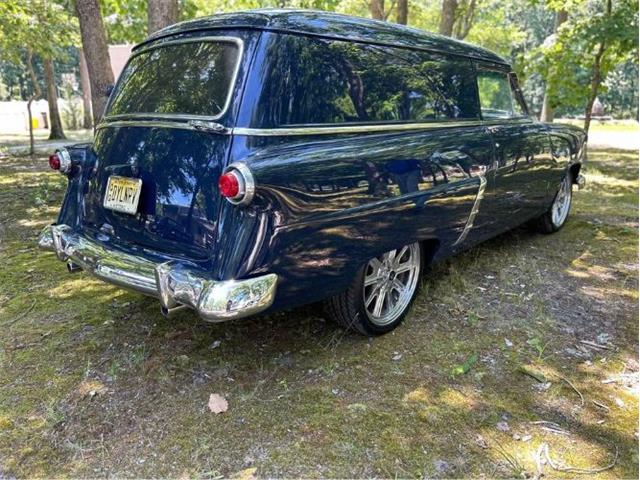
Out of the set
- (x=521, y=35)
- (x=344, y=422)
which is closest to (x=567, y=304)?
(x=344, y=422)

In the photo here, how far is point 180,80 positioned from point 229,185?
37.3 inches

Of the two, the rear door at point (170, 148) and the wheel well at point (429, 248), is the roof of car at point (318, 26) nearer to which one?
the rear door at point (170, 148)

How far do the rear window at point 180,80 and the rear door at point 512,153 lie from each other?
2.15 metres

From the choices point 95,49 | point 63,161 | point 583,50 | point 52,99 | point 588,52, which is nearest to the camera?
point 63,161

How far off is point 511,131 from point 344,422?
279 centimetres

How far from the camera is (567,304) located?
380cm

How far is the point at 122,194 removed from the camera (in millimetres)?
2814

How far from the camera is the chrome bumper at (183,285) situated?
2.28 m

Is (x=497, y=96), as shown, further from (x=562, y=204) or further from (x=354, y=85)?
(x=354, y=85)

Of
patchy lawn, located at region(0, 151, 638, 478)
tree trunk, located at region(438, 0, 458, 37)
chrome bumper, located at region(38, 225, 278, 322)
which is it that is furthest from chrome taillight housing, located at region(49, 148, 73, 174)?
tree trunk, located at region(438, 0, 458, 37)

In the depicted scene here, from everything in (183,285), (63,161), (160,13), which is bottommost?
(183,285)

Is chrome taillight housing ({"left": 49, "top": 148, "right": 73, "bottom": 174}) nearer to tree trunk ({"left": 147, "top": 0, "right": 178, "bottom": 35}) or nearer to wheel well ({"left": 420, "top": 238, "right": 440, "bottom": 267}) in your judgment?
wheel well ({"left": 420, "top": 238, "right": 440, "bottom": 267})

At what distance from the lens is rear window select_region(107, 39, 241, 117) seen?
2.61 meters

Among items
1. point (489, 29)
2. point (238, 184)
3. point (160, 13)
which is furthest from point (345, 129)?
point (489, 29)
